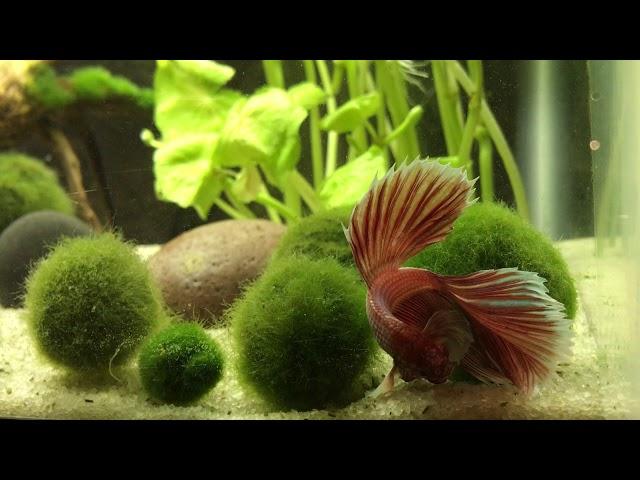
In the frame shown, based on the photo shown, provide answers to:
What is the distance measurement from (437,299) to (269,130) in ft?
3.27

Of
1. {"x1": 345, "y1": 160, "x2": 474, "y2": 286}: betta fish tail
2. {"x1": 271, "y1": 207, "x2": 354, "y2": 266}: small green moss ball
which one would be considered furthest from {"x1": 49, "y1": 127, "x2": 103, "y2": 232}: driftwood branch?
{"x1": 345, "y1": 160, "x2": 474, "y2": 286}: betta fish tail

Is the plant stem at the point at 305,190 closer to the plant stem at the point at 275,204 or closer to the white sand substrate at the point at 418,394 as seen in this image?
the plant stem at the point at 275,204

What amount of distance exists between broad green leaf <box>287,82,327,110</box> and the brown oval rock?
0.60m

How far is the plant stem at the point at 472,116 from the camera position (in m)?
2.34

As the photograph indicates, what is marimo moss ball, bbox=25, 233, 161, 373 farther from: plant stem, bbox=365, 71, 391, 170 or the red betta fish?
plant stem, bbox=365, 71, 391, 170

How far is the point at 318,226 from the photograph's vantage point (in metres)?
2.19

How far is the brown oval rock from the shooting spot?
2520mm

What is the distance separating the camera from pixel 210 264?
2.58 meters

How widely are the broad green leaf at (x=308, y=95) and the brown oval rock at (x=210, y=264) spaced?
603 mm

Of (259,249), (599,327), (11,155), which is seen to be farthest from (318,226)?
(11,155)

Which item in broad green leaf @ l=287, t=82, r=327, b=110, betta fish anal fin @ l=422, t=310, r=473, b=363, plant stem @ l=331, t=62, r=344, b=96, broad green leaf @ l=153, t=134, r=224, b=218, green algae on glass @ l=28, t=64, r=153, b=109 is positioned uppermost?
green algae on glass @ l=28, t=64, r=153, b=109

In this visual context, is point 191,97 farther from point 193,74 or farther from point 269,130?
point 269,130

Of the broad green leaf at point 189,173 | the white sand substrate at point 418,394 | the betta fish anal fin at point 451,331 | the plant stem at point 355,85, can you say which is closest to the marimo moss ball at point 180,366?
the white sand substrate at point 418,394
